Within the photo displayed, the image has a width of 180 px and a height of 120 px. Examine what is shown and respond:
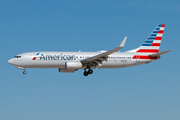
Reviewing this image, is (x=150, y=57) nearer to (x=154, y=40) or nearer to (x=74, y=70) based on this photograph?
(x=154, y=40)

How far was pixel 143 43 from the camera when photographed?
61.0 m

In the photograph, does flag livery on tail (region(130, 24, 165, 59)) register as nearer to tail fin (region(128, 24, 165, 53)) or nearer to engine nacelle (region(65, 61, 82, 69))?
tail fin (region(128, 24, 165, 53))

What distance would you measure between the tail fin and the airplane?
1.55 ft

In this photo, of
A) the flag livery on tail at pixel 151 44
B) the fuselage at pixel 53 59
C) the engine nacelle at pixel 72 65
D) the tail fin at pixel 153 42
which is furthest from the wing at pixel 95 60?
the tail fin at pixel 153 42

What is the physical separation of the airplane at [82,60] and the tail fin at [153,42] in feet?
1.55

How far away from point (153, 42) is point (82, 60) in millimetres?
15491

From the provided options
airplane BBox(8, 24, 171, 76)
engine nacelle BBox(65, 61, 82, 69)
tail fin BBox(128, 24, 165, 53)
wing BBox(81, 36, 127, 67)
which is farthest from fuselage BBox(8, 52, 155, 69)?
tail fin BBox(128, 24, 165, 53)

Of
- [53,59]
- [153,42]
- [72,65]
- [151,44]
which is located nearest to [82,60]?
[72,65]

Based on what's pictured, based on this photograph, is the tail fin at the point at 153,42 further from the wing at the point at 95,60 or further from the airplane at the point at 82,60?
the wing at the point at 95,60

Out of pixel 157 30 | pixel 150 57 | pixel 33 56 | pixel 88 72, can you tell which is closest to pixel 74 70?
pixel 88 72

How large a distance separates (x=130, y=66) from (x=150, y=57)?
3.86 metres

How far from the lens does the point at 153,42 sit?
61.3 metres

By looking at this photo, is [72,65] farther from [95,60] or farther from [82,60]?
[95,60]

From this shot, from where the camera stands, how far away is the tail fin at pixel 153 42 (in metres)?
60.0
